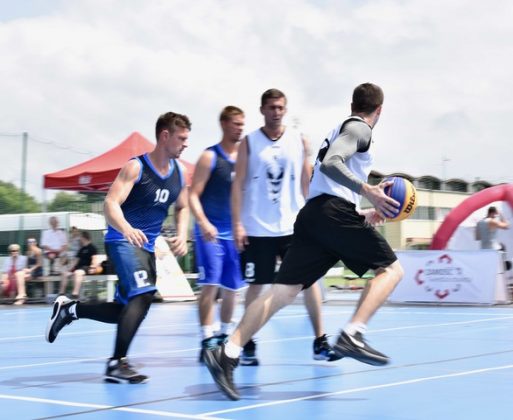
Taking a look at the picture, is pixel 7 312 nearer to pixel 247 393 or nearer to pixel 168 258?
pixel 168 258

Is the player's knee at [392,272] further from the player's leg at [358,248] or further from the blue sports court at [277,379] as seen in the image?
the blue sports court at [277,379]

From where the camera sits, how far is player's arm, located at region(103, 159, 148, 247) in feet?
20.3

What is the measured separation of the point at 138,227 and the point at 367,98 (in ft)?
6.30

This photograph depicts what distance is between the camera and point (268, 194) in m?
7.25

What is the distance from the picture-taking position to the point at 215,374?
215 inches

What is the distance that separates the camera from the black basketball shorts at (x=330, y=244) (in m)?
5.73

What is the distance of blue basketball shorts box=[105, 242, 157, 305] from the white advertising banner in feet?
35.9

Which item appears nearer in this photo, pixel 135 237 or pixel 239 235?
pixel 135 237

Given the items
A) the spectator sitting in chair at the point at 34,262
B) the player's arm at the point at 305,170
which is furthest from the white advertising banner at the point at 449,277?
the player's arm at the point at 305,170

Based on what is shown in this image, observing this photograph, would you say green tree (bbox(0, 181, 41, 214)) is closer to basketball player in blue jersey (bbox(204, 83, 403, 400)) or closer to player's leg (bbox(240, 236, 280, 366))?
player's leg (bbox(240, 236, 280, 366))

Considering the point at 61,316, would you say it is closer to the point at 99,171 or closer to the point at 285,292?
the point at 285,292

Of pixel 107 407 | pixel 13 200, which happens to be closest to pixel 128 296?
pixel 107 407

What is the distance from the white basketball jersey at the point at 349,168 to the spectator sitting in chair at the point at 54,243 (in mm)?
14355

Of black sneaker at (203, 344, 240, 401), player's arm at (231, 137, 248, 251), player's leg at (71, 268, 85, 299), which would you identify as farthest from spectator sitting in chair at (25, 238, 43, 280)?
black sneaker at (203, 344, 240, 401)
